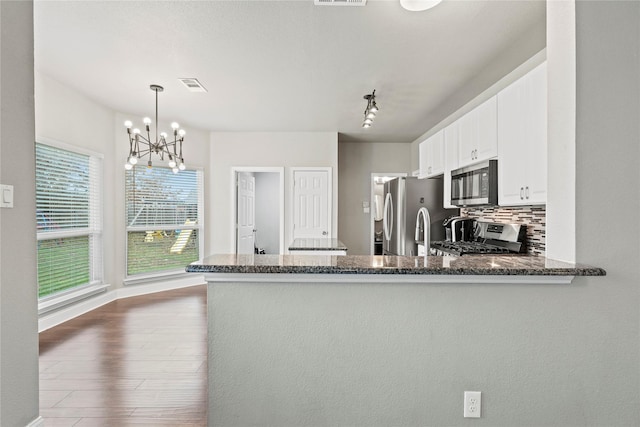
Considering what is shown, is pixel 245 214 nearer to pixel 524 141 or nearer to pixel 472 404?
pixel 524 141

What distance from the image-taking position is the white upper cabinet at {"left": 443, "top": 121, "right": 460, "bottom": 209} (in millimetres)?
3555

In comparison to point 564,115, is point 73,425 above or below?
below

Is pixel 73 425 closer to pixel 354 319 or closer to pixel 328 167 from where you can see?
pixel 354 319

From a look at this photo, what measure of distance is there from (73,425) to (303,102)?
367cm

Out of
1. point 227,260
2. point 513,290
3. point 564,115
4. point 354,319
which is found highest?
point 564,115

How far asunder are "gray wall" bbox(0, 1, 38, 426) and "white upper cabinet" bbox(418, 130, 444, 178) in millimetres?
3635

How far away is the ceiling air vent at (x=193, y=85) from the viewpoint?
362cm

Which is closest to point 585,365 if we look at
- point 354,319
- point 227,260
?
point 354,319

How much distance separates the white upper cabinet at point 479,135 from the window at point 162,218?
13.5ft

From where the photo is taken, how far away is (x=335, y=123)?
5242mm

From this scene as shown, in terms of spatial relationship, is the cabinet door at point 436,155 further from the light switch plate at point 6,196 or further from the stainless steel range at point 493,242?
the light switch plate at point 6,196

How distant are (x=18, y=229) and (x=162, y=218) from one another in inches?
151

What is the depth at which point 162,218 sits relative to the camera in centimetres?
533

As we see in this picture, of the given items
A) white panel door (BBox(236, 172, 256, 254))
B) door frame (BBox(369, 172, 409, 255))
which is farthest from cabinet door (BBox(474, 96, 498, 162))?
white panel door (BBox(236, 172, 256, 254))
